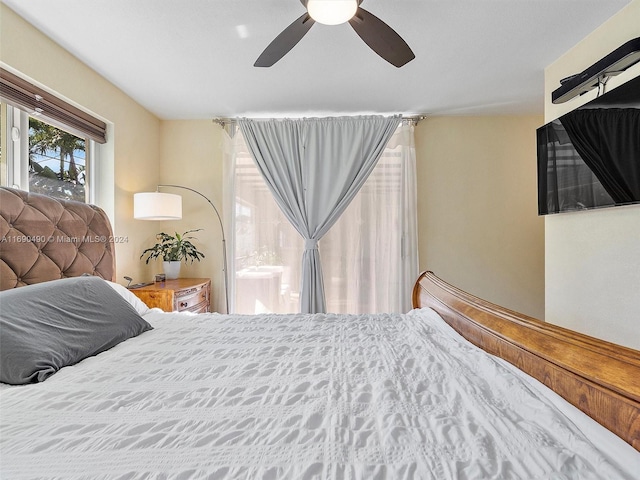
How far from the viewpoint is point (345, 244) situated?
3.40 m

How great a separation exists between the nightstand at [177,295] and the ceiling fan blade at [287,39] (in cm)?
191

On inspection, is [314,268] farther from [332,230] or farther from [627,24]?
[627,24]

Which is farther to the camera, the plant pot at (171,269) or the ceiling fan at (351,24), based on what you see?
the plant pot at (171,269)

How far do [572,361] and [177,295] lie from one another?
262cm

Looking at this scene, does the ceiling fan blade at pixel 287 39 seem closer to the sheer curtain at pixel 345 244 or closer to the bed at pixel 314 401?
the bed at pixel 314 401

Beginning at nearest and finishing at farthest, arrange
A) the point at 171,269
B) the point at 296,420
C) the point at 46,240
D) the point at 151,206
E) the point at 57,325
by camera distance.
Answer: the point at 296,420 → the point at 57,325 → the point at 46,240 → the point at 151,206 → the point at 171,269

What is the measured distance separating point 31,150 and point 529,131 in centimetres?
444

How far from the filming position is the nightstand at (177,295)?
8.39 feet

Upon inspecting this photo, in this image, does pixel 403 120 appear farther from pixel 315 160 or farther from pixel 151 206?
pixel 151 206

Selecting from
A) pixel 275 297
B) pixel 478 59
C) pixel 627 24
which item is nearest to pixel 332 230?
pixel 275 297

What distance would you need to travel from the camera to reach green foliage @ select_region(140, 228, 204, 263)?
3125 mm

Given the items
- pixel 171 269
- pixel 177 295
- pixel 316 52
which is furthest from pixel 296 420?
pixel 171 269

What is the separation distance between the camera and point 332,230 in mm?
3404

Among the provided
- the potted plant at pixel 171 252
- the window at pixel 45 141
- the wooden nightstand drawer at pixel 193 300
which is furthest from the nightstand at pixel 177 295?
the window at pixel 45 141
